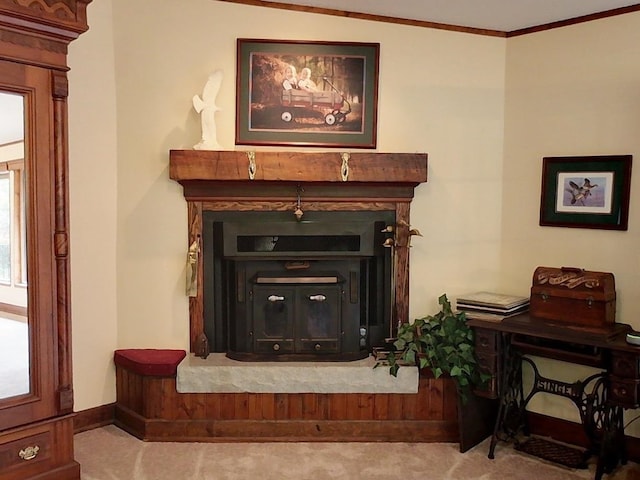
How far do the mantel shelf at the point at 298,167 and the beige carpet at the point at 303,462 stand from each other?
1.46 metres

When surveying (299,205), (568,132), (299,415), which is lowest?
(299,415)

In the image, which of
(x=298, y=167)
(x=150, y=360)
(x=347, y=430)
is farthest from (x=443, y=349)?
(x=150, y=360)

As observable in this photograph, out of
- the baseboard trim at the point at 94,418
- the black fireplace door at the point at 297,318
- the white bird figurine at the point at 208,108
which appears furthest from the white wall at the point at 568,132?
the baseboard trim at the point at 94,418

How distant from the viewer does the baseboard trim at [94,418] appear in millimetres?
3385

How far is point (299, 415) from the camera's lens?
10.8ft

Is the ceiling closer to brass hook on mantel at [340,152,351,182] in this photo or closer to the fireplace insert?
brass hook on mantel at [340,152,351,182]

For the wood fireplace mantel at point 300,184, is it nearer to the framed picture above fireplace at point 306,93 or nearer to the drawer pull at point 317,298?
the framed picture above fireplace at point 306,93

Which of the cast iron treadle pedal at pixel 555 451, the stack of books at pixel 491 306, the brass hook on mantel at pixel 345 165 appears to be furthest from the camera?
the brass hook on mantel at pixel 345 165

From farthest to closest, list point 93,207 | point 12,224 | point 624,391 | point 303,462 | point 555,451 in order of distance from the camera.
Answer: point 93,207 → point 555,451 → point 303,462 → point 624,391 → point 12,224

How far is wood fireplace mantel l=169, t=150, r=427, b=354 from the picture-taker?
3260mm

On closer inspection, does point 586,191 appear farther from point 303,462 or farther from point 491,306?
point 303,462

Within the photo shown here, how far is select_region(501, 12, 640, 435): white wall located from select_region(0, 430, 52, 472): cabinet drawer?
262cm

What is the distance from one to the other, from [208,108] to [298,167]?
1.97 feet

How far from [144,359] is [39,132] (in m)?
1.39
